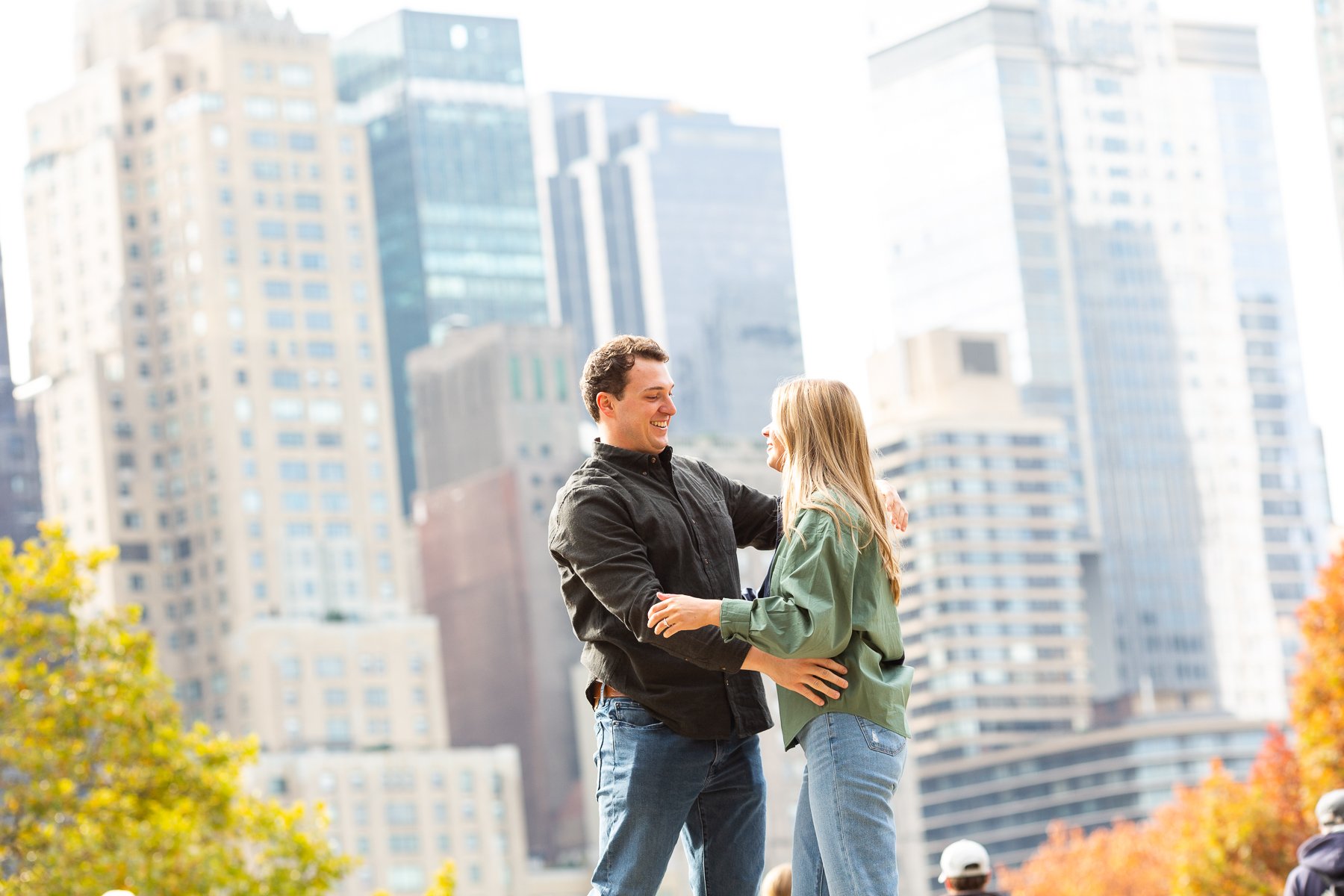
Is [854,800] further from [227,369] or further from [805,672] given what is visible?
[227,369]

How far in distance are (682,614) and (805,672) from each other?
48 cm

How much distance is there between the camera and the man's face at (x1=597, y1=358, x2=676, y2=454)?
723 cm

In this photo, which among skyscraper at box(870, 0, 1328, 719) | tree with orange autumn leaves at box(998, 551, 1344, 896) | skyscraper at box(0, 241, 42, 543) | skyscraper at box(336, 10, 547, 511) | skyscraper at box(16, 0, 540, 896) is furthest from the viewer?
skyscraper at box(870, 0, 1328, 719)

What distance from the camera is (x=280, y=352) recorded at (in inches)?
5591

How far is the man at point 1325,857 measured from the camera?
34.3 feet

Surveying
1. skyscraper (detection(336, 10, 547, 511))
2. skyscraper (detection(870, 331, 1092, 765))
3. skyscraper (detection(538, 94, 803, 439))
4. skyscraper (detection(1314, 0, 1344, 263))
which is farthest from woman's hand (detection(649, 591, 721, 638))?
skyscraper (detection(538, 94, 803, 439))

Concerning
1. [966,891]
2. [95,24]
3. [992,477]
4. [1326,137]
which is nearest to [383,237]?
[95,24]

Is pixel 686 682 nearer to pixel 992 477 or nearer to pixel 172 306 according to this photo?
pixel 172 306

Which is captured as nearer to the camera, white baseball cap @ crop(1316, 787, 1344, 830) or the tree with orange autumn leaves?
white baseball cap @ crop(1316, 787, 1344, 830)

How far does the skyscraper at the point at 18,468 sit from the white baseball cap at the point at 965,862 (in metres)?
143

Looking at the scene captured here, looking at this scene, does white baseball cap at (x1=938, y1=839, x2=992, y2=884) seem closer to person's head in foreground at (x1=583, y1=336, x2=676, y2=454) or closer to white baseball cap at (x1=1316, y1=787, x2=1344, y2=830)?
white baseball cap at (x1=1316, y1=787, x2=1344, y2=830)

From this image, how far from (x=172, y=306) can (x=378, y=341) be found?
14206 millimetres

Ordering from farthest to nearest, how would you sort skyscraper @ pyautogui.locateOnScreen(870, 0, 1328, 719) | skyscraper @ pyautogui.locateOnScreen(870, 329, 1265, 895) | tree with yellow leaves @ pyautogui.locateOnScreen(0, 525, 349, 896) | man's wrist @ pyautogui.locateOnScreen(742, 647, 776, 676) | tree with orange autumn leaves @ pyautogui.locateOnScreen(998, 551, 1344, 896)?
skyscraper @ pyautogui.locateOnScreen(870, 0, 1328, 719) → skyscraper @ pyautogui.locateOnScreen(870, 329, 1265, 895) → tree with orange autumn leaves @ pyautogui.locateOnScreen(998, 551, 1344, 896) → tree with yellow leaves @ pyautogui.locateOnScreen(0, 525, 349, 896) → man's wrist @ pyautogui.locateOnScreen(742, 647, 776, 676)

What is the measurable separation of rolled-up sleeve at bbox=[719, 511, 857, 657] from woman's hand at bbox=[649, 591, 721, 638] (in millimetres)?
36
